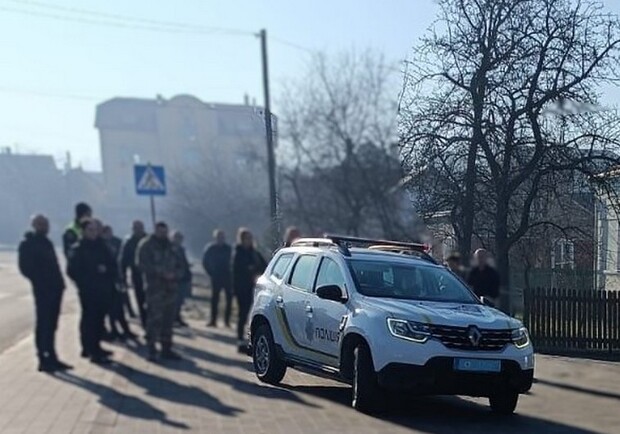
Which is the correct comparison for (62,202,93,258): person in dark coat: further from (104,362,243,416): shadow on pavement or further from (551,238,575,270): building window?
(551,238,575,270): building window

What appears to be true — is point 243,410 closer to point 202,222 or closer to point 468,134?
point 468,134

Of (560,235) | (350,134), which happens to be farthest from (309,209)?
(350,134)

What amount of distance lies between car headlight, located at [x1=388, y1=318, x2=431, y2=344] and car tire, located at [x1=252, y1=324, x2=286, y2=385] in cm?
69

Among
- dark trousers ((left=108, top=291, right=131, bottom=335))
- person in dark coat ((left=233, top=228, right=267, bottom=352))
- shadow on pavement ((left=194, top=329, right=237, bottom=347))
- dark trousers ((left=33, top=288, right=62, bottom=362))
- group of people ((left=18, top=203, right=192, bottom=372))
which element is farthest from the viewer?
dark trousers ((left=108, top=291, right=131, bottom=335))

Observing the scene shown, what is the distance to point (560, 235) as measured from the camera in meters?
3.25

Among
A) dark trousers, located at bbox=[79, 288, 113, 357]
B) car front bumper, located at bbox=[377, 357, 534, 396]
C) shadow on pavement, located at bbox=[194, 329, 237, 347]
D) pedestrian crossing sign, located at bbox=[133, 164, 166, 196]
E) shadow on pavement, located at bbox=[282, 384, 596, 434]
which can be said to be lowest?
shadow on pavement, located at bbox=[194, 329, 237, 347]

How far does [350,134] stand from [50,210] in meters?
14.3

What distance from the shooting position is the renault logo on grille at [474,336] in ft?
13.6

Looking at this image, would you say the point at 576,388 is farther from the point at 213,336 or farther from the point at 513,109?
the point at 213,336

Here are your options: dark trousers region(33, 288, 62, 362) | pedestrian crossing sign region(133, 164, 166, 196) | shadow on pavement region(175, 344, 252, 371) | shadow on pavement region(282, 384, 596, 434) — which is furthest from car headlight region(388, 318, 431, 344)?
pedestrian crossing sign region(133, 164, 166, 196)

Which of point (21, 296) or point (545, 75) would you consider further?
point (21, 296)

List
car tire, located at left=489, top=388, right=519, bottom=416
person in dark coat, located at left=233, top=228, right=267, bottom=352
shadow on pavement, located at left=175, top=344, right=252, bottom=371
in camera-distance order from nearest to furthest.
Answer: car tire, located at left=489, top=388, right=519, bottom=416
person in dark coat, located at left=233, top=228, right=267, bottom=352
shadow on pavement, located at left=175, top=344, right=252, bottom=371

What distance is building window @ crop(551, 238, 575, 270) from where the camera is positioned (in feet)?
10.7

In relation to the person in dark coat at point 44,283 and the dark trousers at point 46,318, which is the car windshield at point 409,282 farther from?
the dark trousers at point 46,318
